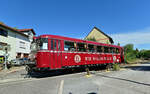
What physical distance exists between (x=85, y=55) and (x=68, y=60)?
2457 mm

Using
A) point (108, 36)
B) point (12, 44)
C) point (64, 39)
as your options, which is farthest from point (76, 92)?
point (108, 36)

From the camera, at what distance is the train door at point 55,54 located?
28.9 ft

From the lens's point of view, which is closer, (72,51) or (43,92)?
(43,92)

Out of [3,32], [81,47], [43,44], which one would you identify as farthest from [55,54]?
[3,32]

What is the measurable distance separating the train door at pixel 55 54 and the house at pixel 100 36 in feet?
87.9

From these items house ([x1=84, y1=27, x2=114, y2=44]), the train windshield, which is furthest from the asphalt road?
house ([x1=84, y1=27, x2=114, y2=44])

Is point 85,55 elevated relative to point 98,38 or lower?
lower

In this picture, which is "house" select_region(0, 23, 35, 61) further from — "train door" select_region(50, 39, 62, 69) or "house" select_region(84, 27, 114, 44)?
"house" select_region(84, 27, 114, 44)

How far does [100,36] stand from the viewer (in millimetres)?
36094

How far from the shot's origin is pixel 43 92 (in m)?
5.13

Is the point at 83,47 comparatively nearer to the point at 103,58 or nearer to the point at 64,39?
the point at 64,39

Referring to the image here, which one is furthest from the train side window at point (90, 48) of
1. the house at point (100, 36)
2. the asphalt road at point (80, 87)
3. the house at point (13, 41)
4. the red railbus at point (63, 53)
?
the house at point (100, 36)

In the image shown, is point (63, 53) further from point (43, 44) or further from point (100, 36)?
point (100, 36)

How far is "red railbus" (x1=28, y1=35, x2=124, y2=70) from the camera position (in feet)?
27.9
